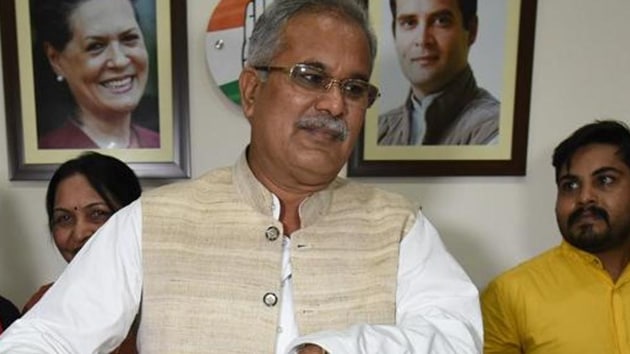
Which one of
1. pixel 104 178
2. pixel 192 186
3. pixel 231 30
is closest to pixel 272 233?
pixel 192 186

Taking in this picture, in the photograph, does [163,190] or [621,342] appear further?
[621,342]

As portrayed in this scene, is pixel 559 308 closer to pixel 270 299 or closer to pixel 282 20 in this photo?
pixel 270 299

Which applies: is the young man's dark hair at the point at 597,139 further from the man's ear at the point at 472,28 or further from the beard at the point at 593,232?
the man's ear at the point at 472,28

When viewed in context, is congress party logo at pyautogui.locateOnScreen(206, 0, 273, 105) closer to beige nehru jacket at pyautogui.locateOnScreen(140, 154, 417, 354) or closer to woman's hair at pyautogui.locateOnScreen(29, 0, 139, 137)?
woman's hair at pyautogui.locateOnScreen(29, 0, 139, 137)

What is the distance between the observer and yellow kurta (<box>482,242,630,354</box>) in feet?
4.95

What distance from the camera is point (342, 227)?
3.63 ft

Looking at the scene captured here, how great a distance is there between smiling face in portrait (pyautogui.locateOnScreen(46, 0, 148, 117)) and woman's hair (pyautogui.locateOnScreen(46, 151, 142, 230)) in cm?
20

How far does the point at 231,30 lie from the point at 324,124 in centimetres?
71

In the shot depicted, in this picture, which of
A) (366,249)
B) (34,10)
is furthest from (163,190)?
(34,10)

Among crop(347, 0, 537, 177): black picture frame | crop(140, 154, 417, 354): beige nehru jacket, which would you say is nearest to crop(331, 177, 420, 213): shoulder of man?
crop(140, 154, 417, 354): beige nehru jacket

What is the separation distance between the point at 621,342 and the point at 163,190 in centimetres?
128

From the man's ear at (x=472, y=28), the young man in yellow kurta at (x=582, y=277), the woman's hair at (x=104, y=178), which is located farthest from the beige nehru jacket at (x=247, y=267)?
the man's ear at (x=472, y=28)

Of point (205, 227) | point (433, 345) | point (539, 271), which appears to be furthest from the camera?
point (539, 271)

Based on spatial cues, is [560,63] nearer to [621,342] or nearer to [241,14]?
[621,342]
